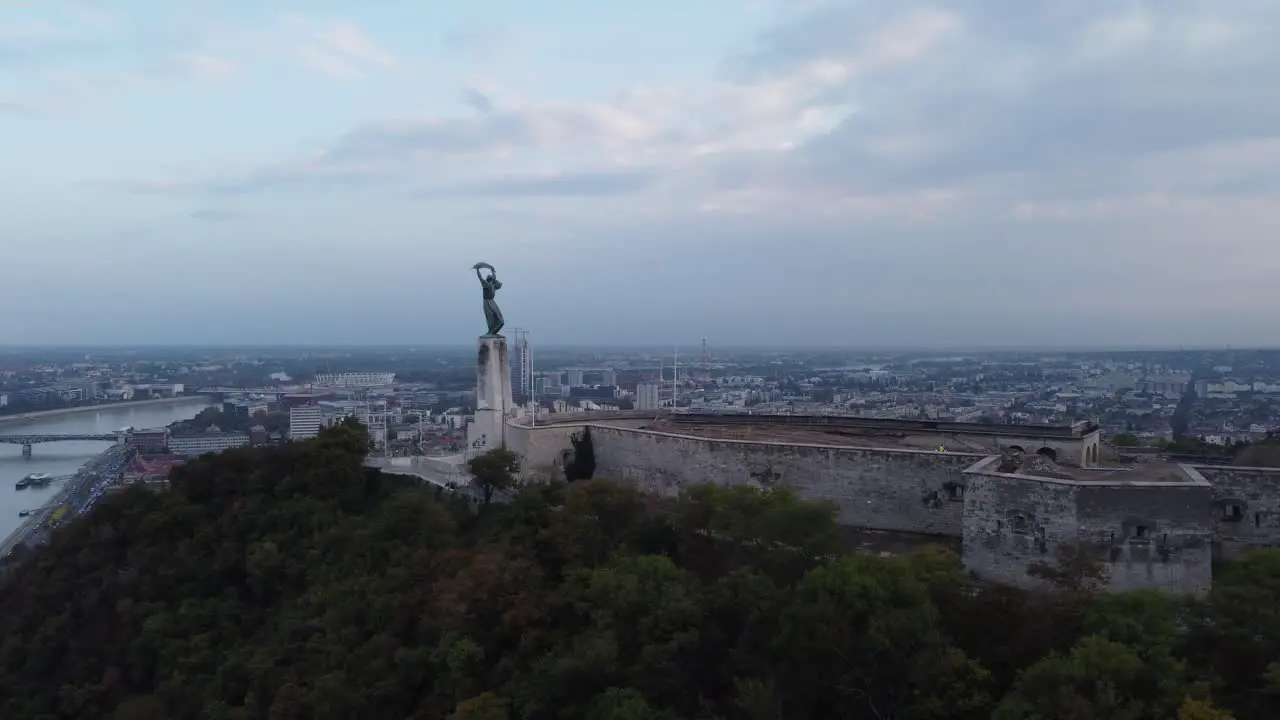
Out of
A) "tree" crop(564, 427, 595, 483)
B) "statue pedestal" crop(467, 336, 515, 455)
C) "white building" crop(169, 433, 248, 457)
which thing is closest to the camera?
"tree" crop(564, 427, 595, 483)

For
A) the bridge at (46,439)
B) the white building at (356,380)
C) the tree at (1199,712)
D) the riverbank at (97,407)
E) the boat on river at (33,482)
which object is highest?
the tree at (1199,712)

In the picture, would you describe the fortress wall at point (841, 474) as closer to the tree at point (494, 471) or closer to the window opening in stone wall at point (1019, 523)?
the window opening in stone wall at point (1019, 523)

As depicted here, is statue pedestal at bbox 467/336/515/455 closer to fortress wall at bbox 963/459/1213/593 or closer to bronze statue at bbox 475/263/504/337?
bronze statue at bbox 475/263/504/337

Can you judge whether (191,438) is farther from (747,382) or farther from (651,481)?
(651,481)

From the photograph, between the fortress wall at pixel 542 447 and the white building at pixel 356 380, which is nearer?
the fortress wall at pixel 542 447

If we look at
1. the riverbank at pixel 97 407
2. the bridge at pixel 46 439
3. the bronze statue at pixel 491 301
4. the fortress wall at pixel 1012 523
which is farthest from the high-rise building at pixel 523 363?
the riverbank at pixel 97 407

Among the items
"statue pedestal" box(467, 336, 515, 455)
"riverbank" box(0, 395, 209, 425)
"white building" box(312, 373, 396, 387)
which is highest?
"statue pedestal" box(467, 336, 515, 455)

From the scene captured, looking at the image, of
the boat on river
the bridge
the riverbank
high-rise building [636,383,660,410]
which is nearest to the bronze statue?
high-rise building [636,383,660,410]
